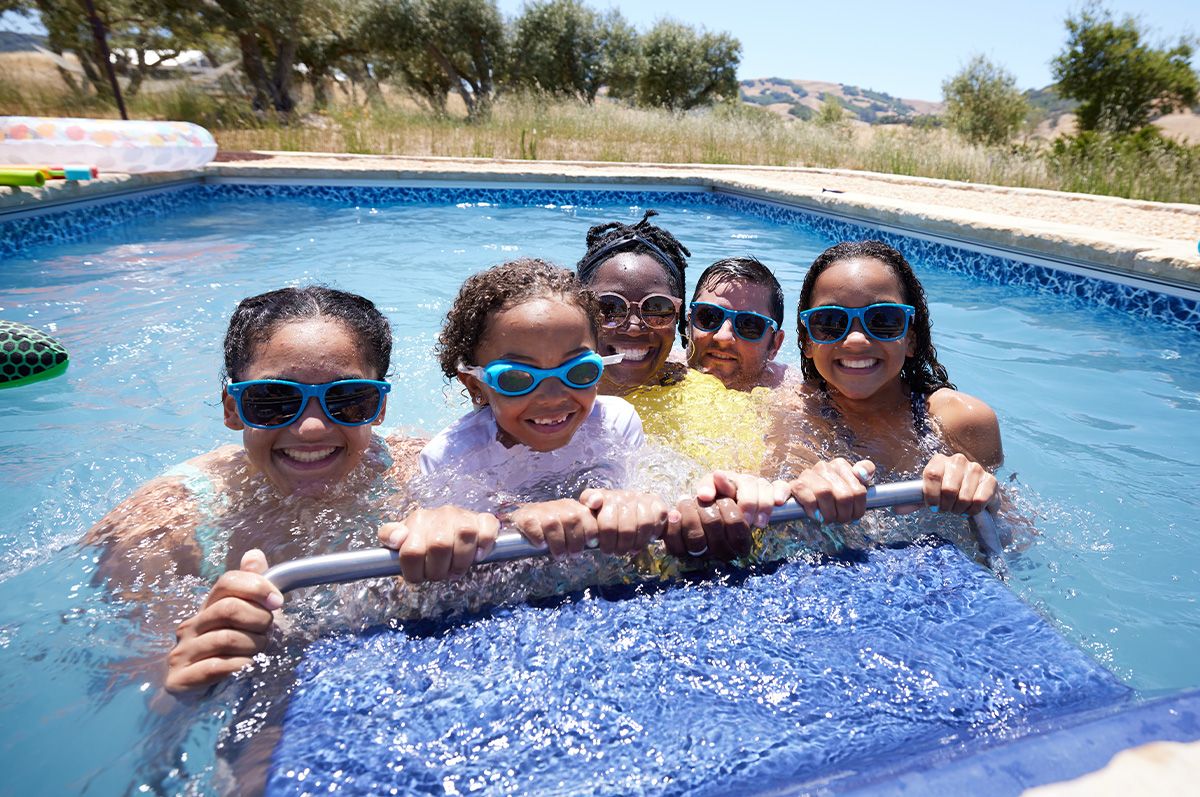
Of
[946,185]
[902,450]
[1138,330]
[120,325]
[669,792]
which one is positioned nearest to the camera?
[669,792]

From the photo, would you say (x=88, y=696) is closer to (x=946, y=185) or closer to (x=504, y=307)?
(x=504, y=307)

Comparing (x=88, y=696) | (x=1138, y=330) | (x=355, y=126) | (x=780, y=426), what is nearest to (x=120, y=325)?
(x=88, y=696)

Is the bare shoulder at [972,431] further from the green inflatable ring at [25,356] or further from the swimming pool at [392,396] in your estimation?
the green inflatable ring at [25,356]

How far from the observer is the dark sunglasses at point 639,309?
3.35 meters

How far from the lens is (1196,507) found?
3732 mm

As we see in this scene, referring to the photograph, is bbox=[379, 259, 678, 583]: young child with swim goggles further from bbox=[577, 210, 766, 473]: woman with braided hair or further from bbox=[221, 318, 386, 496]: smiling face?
bbox=[577, 210, 766, 473]: woman with braided hair

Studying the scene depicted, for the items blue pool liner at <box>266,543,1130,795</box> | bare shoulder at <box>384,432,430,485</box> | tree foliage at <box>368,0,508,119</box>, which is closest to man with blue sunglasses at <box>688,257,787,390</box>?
bare shoulder at <box>384,432,430,485</box>

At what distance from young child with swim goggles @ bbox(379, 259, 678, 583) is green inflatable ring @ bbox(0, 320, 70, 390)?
3.35 metres

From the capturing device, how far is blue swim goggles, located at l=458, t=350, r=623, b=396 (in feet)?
7.63

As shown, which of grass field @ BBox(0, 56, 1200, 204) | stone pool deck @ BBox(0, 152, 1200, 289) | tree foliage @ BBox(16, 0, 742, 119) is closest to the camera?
stone pool deck @ BBox(0, 152, 1200, 289)

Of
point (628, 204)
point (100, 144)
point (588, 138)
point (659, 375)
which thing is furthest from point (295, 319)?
point (588, 138)

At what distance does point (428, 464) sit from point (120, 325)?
5.15 m

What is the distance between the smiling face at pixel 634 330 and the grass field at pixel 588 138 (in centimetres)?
1234

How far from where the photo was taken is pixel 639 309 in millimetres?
3373
